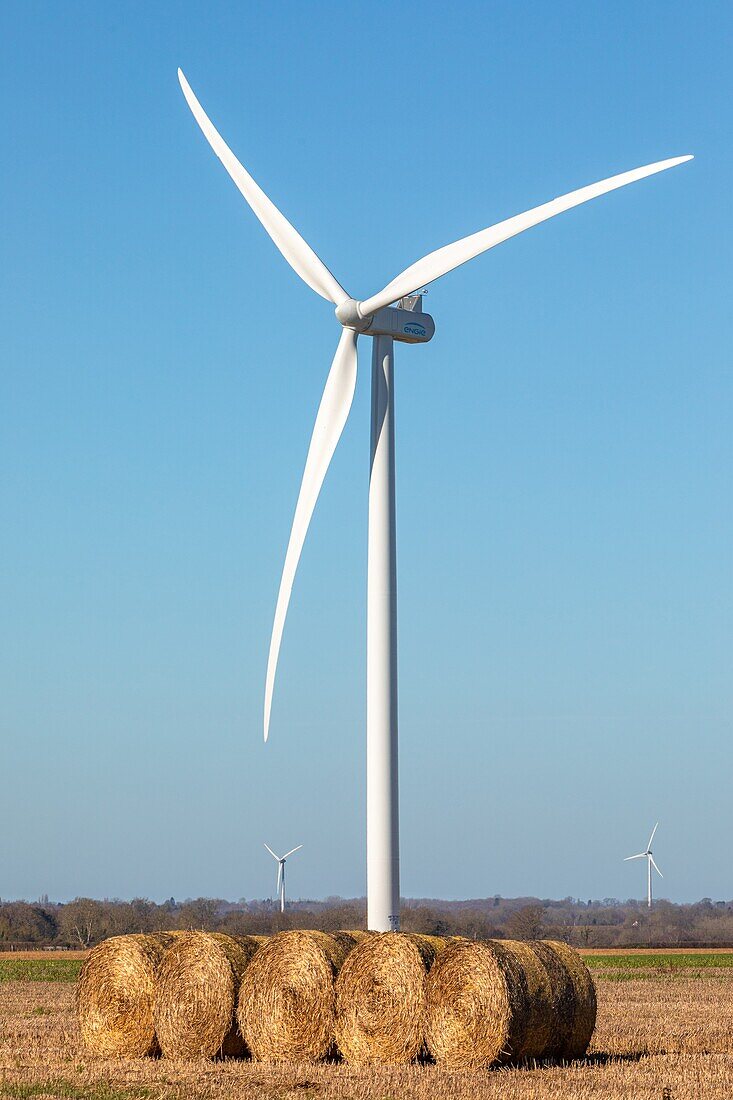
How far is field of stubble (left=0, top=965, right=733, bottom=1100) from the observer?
16.2 m

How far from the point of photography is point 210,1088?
54.7ft

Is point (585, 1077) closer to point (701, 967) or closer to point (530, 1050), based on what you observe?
point (530, 1050)

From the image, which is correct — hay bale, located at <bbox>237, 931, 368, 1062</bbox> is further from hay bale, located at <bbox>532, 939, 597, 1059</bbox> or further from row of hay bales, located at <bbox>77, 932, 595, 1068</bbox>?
hay bale, located at <bbox>532, 939, 597, 1059</bbox>

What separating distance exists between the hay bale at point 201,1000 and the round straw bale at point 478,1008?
9.89 ft

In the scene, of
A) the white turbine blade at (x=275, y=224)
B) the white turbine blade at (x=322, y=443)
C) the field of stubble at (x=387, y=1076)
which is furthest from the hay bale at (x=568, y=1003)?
the white turbine blade at (x=275, y=224)

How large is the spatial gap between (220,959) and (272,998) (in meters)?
1.19

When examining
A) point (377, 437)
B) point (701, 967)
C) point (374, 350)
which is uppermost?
point (374, 350)

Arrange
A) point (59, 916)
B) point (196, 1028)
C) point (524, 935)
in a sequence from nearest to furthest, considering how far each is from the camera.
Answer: point (196, 1028), point (524, 935), point (59, 916)

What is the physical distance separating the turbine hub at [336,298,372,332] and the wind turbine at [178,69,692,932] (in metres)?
0.02

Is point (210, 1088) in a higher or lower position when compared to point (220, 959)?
lower

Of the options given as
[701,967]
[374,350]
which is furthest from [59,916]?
[374,350]

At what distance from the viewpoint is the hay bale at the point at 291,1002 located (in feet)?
65.0

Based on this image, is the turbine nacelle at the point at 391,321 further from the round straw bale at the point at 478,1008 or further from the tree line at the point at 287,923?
the tree line at the point at 287,923

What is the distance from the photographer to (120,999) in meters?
21.5
